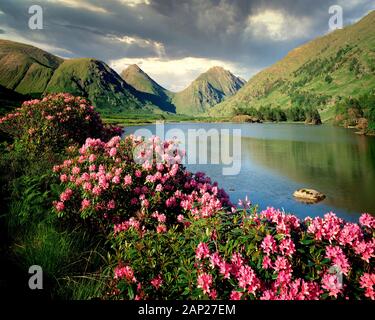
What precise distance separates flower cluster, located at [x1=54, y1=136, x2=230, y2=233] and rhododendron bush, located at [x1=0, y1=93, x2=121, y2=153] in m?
4.94

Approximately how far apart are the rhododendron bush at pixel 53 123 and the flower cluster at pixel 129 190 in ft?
16.2

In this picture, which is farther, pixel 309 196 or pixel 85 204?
pixel 309 196

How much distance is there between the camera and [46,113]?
526 inches

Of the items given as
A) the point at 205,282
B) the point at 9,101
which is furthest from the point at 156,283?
the point at 9,101

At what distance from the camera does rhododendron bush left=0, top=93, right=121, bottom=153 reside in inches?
507

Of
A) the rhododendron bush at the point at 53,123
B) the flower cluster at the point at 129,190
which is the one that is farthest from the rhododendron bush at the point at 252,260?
the rhododendron bush at the point at 53,123

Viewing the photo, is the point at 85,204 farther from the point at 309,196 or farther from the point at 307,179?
the point at 307,179

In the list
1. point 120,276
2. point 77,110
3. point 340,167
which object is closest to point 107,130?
point 77,110

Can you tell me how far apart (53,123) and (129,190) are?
25.5ft

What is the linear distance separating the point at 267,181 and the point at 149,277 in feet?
104

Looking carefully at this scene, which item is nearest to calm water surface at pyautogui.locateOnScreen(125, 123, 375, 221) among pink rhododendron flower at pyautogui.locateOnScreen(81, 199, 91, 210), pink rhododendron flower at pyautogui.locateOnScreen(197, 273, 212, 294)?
pink rhododendron flower at pyautogui.locateOnScreen(81, 199, 91, 210)

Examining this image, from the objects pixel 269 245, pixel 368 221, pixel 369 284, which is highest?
pixel 368 221

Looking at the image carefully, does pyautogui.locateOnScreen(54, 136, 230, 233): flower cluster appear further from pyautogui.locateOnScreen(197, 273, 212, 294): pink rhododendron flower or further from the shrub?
pyautogui.locateOnScreen(197, 273, 212, 294): pink rhododendron flower

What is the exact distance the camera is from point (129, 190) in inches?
287
